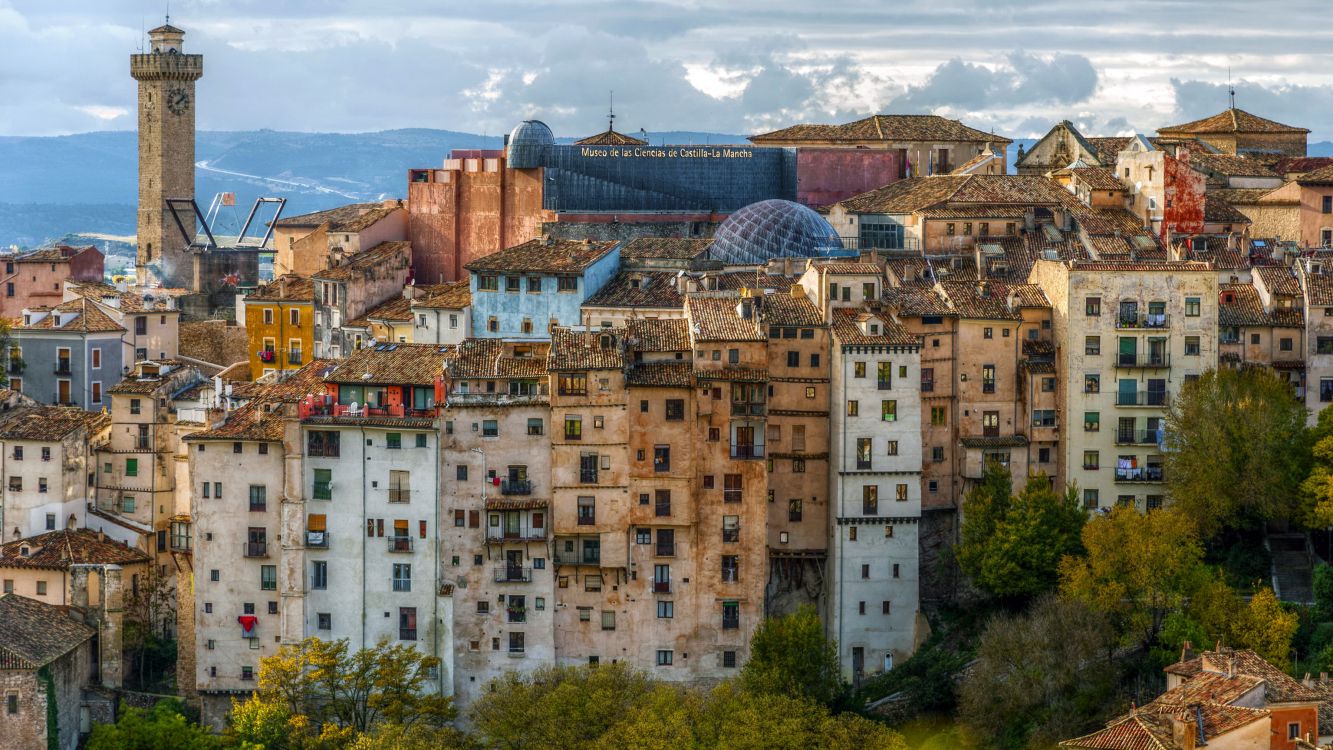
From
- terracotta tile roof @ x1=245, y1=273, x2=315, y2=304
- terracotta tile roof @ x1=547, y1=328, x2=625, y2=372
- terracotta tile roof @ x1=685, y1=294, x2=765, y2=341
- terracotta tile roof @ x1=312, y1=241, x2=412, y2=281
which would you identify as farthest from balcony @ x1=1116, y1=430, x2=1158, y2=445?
terracotta tile roof @ x1=245, y1=273, x2=315, y2=304

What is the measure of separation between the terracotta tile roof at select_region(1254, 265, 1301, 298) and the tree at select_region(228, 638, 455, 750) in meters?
30.5

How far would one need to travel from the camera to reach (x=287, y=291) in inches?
3639

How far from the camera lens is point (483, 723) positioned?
228 ft

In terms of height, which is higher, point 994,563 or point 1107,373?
point 1107,373

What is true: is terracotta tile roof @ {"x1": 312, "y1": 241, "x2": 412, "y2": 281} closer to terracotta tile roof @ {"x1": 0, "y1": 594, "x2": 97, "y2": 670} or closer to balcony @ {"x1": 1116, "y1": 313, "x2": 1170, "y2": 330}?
terracotta tile roof @ {"x1": 0, "y1": 594, "x2": 97, "y2": 670}

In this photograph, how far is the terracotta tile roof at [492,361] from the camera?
73.3 m

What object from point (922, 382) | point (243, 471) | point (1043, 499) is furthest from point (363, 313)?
point (1043, 499)

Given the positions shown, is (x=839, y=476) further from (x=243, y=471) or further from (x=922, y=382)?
(x=243, y=471)

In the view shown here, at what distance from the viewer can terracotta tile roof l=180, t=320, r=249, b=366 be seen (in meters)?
97.1

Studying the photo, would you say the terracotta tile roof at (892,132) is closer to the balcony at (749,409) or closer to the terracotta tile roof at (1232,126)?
the terracotta tile roof at (1232,126)

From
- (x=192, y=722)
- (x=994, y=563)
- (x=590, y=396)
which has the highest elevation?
(x=590, y=396)

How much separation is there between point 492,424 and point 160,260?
50379mm

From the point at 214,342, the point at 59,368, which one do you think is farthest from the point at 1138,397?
the point at 59,368

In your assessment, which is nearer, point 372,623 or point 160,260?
point 372,623
